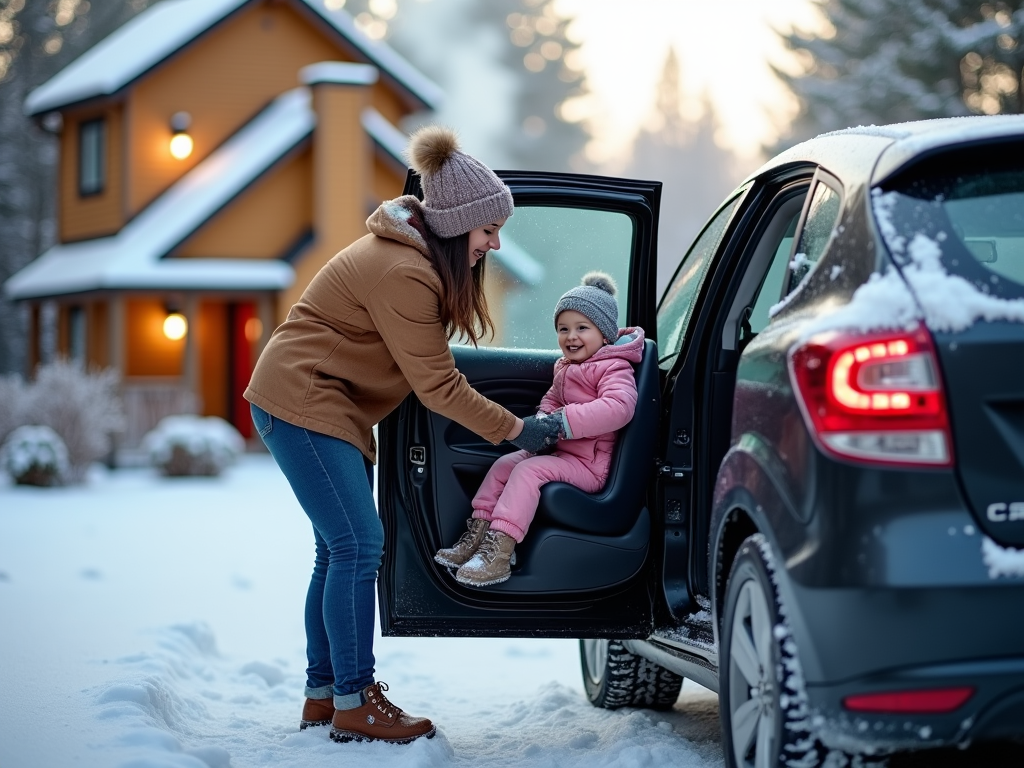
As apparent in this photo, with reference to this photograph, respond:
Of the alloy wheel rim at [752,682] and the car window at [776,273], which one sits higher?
the car window at [776,273]

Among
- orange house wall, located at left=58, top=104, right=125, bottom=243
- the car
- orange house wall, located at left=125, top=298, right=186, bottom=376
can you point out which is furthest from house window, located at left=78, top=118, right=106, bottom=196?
the car

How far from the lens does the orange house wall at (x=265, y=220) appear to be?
2355 centimetres

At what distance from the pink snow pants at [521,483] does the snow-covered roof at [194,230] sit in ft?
60.3

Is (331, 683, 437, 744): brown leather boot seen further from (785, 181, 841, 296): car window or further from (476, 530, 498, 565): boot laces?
(785, 181, 841, 296): car window

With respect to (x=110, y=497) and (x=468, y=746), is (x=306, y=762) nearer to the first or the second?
(x=468, y=746)

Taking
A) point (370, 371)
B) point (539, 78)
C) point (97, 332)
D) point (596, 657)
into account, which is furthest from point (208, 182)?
point (539, 78)

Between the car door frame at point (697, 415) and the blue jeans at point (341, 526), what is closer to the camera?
the car door frame at point (697, 415)

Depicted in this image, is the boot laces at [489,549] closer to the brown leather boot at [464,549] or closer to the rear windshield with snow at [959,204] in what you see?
the brown leather boot at [464,549]

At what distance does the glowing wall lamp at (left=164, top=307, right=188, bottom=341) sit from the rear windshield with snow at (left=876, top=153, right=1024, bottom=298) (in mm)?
21865

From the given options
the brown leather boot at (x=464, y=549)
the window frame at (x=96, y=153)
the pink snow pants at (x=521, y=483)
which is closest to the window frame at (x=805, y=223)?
the pink snow pants at (x=521, y=483)

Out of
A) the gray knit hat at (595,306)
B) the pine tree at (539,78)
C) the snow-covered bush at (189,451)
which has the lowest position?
the snow-covered bush at (189,451)

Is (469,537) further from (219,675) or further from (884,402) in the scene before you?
(219,675)

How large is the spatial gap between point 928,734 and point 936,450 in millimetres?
612

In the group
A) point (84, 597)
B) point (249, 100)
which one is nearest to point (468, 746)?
point (84, 597)
